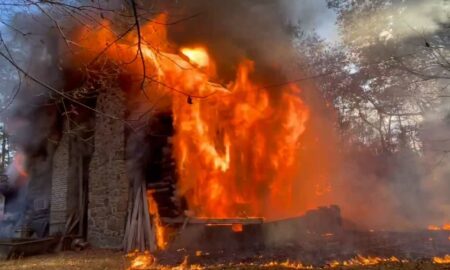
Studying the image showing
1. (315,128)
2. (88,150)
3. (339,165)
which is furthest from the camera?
(339,165)

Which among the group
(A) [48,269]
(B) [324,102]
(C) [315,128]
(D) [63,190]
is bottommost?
(A) [48,269]

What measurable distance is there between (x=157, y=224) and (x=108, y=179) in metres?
2.24

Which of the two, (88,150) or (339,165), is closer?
(88,150)

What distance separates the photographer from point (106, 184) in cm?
1207

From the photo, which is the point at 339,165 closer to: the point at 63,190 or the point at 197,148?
the point at 197,148

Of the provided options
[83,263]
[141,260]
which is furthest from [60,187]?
[141,260]

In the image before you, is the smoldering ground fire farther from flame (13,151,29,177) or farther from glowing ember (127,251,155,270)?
flame (13,151,29,177)

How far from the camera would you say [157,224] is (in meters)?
11.1

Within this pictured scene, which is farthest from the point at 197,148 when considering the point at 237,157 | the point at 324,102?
the point at 324,102

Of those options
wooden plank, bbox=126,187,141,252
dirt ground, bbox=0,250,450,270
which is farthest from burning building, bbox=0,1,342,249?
dirt ground, bbox=0,250,450,270

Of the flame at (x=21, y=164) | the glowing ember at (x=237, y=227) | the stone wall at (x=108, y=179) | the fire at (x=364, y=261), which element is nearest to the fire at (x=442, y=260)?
the fire at (x=364, y=261)

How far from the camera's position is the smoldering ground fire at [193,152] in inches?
402

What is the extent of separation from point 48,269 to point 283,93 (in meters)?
9.19

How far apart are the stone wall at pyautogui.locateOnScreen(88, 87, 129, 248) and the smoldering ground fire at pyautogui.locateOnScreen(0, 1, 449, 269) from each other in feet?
0.14
